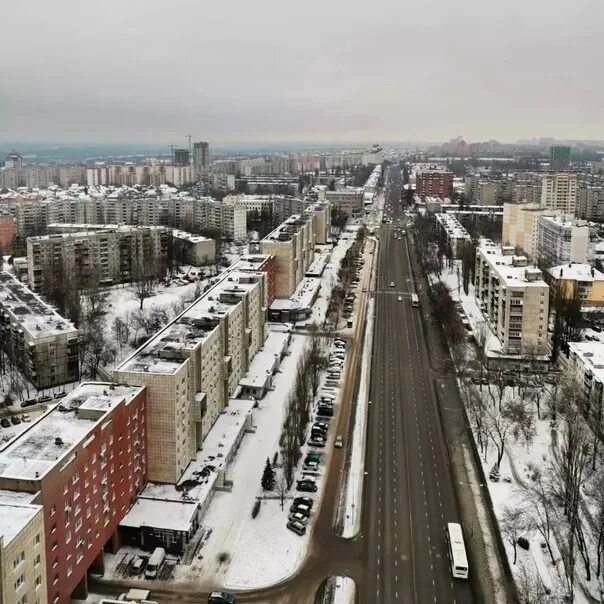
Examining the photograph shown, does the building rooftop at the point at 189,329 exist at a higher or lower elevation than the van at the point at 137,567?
higher

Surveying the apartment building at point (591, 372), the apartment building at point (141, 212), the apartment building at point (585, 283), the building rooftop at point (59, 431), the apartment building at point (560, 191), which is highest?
the apartment building at point (560, 191)

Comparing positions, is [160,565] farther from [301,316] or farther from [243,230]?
[243,230]

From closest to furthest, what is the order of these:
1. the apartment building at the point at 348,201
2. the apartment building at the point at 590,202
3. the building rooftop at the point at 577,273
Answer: the building rooftop at the point at 577,273
the apartment building at the point at 590,202
the apartment building at the point at 348,201

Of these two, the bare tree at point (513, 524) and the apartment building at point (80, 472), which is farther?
the bare tree at point (513, 524)

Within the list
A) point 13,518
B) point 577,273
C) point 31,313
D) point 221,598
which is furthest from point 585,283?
point 13,518

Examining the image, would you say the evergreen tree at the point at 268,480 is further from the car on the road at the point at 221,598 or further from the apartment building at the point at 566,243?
the apartment building at the point at 566,243

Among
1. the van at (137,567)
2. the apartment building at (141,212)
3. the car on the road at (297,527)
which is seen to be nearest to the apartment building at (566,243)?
the apartment building at (141,212)

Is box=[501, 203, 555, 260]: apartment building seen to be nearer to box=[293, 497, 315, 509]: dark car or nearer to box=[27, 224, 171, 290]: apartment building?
box=[27, 224, 171, 290]: apartment building

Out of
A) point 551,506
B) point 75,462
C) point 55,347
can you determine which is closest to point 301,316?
point 55,347
